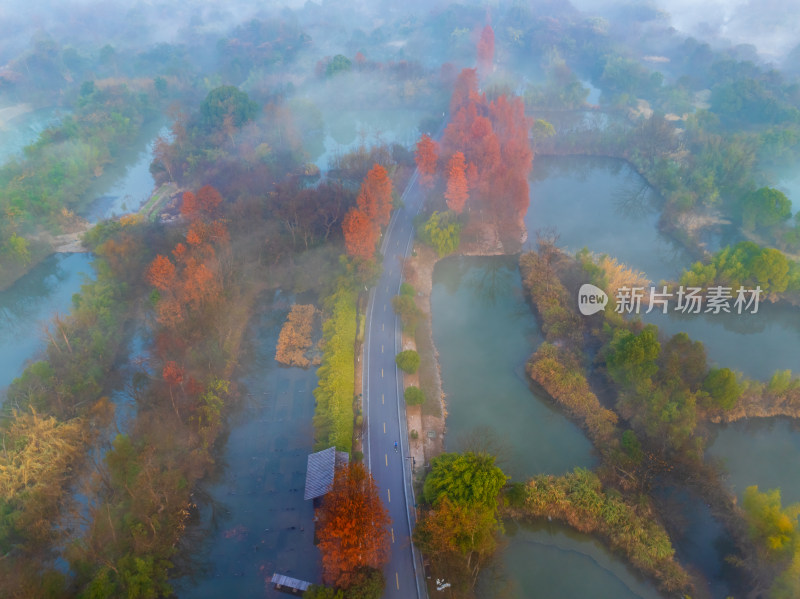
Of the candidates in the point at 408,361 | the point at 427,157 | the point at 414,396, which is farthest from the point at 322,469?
the point at 427,157

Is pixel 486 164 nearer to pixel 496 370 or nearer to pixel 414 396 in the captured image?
pixel 496 370

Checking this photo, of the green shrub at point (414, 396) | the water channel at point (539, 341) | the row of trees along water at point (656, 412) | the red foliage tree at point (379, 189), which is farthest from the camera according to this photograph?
the red foliage tree at point (379, 189)

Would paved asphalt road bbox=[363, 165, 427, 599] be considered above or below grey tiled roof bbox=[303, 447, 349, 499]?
below

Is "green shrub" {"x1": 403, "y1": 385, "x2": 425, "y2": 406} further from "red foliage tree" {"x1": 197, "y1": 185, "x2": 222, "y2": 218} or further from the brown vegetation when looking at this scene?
"red foliage tree" {"x1": 197, "y1": 185, "x2": 222, "y2": 218}

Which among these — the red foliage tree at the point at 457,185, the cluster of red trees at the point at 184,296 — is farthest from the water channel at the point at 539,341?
the cluster of red trees at the point at 184,296

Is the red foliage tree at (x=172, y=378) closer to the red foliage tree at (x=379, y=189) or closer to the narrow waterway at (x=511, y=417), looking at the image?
the narrow waterway at (x=511, y=417)

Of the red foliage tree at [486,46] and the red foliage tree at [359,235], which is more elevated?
the red foliage tree at [486,46]

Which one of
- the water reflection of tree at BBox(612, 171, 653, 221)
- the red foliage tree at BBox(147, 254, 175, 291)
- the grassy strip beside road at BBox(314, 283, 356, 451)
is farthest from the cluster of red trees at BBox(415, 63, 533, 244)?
the red foliage tree at BBox(147, 254, 175, 291)
